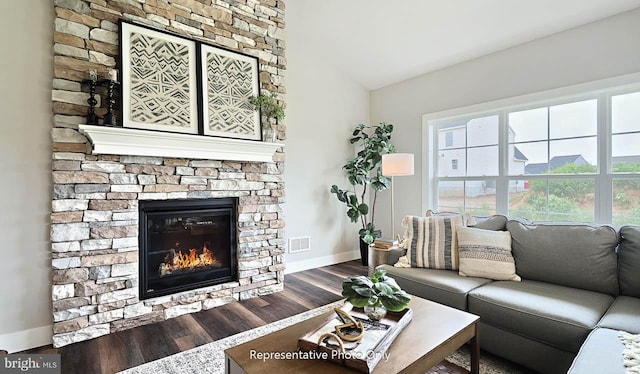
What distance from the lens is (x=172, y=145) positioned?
265 centimetres

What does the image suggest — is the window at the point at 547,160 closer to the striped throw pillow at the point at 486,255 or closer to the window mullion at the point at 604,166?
the window mullion at the point at 604,166

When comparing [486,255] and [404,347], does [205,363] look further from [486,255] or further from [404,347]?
[486,255]

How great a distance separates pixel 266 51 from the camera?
3.40 m

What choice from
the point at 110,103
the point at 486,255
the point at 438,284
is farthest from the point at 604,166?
the point at 110,103

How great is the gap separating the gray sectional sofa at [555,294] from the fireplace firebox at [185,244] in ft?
5.61

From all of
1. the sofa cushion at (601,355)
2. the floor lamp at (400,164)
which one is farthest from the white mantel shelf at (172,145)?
the sofa cushion at (601,355)

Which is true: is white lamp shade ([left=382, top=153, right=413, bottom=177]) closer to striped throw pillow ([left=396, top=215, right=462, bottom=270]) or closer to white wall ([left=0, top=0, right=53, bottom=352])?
striped throw pillow ([left=396, top=215, right=462, bottom=270])

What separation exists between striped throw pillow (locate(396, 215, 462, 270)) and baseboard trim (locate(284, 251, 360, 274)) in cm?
171

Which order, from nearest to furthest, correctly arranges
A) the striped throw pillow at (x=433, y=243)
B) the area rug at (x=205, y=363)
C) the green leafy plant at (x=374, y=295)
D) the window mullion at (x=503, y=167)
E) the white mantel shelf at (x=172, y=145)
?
the green leafy plant at (x=374, y=295)
the area rug at (x=205, y=363)
the white mantel shelf at (x=172, y=145)
the striped throw pillow at (x=433, y=243)
the window mullion at (x=503, y=167)

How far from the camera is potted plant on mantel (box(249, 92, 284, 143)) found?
3.20 meters

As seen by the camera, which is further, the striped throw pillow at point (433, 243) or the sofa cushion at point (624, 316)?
the striped throw pillow at point (433, 243)

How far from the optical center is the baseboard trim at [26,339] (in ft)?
7.30

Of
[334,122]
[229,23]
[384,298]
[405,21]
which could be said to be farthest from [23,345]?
[405,21]

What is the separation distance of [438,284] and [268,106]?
7.64ft
